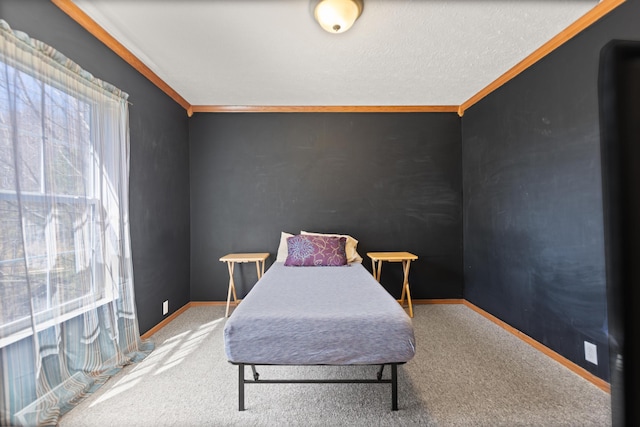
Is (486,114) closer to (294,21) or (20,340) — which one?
(294,21)

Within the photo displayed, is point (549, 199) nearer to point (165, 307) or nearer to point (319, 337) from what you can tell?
point (319, 337)

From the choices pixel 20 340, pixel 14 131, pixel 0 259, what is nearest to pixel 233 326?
pixel 20 340

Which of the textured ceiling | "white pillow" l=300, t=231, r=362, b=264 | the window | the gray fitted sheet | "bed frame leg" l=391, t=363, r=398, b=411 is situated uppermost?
the textured ceiling

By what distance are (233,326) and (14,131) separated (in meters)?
1.43

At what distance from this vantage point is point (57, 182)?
159cm

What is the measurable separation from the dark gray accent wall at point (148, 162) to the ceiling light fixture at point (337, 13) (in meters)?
1.56

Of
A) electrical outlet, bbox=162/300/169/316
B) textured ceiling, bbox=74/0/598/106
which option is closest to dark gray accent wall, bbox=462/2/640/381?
textured ceiling, bbox=74/0/598/106

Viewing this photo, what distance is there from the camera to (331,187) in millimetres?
3400

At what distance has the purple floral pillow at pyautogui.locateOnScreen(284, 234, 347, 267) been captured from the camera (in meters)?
2.80

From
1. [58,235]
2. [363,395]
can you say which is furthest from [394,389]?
[58,235]

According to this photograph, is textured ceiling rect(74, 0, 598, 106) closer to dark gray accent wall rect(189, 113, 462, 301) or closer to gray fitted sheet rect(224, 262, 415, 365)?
dark gray accent wall rect(189, 113, 462, 301)

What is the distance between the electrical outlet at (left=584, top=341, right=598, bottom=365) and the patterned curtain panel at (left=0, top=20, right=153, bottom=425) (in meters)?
3.12

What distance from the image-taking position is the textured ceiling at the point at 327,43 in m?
1.78

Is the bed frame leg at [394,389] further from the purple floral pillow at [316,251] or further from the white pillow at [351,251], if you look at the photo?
the white pillow at [351,251]
